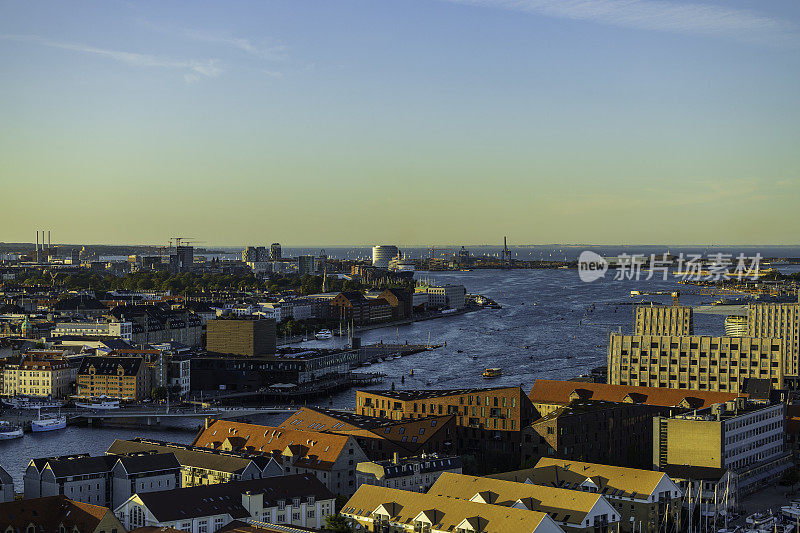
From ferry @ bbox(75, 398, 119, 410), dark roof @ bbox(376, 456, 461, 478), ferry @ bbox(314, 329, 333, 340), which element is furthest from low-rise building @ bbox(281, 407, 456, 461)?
ferry @ bbox(314, 329, 333, 340)

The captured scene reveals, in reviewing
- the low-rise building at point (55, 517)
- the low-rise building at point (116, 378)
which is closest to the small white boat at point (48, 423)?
the low-rise building at point (116, 378)

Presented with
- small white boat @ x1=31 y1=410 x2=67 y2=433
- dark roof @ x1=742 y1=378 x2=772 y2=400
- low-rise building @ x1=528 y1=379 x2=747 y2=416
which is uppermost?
dark roof @ x1=742 y1=378 x2=772 y2=400

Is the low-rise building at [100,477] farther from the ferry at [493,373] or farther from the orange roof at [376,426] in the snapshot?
the ferry at [493,373]

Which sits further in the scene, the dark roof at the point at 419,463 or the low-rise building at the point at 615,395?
the low-rise building at the point at 615,395

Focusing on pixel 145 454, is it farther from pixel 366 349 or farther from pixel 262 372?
pixel 366 349

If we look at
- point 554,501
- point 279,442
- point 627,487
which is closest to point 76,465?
point 279,442

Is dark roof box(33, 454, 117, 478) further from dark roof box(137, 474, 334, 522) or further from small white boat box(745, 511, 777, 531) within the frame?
small white boat box(745, 511, 777, 531)
